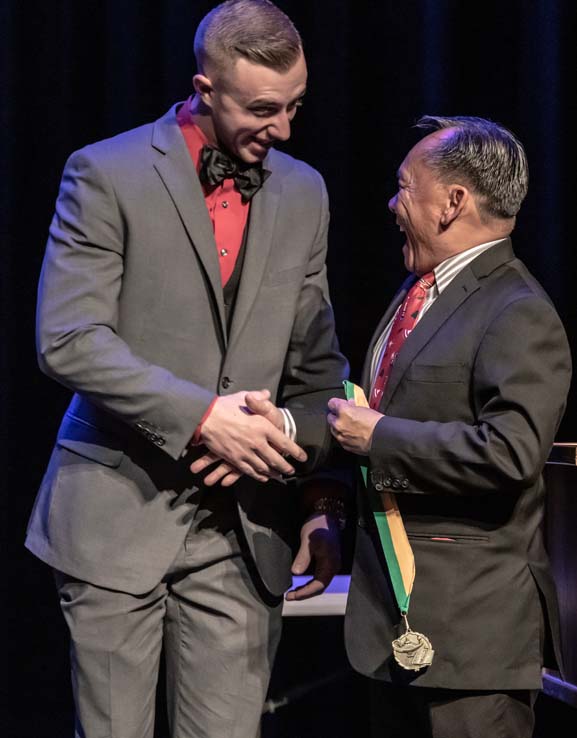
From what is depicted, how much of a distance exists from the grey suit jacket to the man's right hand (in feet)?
0.13

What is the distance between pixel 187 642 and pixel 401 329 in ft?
2.38

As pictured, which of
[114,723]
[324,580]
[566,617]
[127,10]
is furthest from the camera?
[127,10]

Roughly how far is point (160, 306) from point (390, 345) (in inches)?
17.5

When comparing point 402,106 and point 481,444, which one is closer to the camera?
point 481,444

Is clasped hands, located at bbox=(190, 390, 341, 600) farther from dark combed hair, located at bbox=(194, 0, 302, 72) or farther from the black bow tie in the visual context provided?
dark combed hair, located at bbox=(194, 0, 302, 72)

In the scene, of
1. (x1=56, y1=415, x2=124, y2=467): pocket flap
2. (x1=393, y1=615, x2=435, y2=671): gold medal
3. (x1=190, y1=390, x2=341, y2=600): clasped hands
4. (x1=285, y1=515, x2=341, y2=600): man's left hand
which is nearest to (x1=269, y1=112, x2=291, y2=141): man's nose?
(x1=190, y1=390, x2=341, y2=600): clasped hands

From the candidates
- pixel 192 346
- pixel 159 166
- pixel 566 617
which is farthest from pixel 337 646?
pixel 159 166

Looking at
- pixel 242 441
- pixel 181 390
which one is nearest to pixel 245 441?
pixel 242 441

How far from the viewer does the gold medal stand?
1782 millimetres

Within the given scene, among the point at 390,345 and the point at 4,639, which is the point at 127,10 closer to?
the point at 390,345

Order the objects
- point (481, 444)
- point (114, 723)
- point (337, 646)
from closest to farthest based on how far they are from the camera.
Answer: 1. point (481, 444)
2. point (114, 723)
3. point (337, 646)

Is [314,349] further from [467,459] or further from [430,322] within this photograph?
[467,459]

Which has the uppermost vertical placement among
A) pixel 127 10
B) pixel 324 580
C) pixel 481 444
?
pixel 127 10

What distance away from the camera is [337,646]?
3104 millimetres
